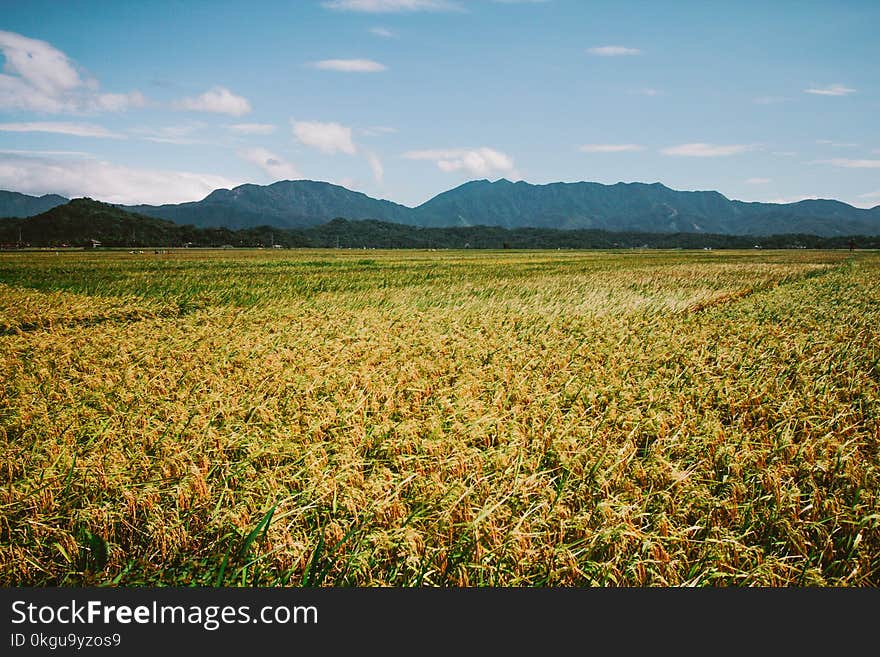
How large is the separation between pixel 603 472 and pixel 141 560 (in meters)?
3.22

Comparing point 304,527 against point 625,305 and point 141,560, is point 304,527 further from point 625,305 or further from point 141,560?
point 625,305

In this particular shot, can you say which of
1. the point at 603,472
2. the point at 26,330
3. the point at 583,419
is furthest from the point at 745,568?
the point at 26,330

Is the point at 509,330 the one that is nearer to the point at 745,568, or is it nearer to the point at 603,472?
the point at 603,472

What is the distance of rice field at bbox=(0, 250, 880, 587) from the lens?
318 centimetres

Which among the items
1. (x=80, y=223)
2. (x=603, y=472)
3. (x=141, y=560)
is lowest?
(x=141, y=560)

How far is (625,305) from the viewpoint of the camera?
1507cm

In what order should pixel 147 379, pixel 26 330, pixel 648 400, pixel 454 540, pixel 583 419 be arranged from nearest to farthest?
pixel 454 540 < pixel 583 419 < pixel 648 400 < pixel 147 379 < pixel 26 330

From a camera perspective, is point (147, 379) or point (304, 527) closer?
point (304, 527)

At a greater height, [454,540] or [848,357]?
[848,357]

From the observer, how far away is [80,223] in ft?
592

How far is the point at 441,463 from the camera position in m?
4.24

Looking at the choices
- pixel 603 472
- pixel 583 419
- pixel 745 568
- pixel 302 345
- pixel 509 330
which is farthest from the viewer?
pixel 509 330

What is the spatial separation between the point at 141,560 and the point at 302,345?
620cm

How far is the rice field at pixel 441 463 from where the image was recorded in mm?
3180
